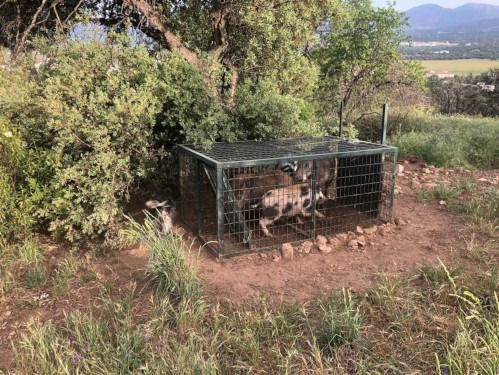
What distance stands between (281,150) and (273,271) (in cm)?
132

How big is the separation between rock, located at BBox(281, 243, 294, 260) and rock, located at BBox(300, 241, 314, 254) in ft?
0.43

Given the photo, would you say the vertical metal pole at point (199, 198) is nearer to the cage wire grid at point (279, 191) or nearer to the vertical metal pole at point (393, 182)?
the cage wire grid at point (279, 191)

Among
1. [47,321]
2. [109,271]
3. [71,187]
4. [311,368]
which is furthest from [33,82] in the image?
[311,368]

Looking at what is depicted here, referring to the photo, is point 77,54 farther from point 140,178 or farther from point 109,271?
point 109,271

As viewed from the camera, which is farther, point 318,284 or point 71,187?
point 71,187

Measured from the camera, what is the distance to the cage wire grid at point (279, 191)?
406 cm

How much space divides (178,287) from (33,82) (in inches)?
113

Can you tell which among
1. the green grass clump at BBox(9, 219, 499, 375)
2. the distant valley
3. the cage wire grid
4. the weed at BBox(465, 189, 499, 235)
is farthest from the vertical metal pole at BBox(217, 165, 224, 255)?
the distant valley

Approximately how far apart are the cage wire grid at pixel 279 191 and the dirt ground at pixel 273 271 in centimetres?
29

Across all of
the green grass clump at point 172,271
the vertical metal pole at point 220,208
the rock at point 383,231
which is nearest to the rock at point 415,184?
the rock at point 383,231

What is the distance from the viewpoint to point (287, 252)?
3.97 metres

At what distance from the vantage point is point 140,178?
4652mm

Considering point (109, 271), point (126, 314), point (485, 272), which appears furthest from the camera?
point (109, 271)

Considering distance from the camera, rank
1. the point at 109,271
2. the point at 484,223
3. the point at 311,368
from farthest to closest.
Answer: the point at 484,223, the point at 109,271, the point at 311,368
